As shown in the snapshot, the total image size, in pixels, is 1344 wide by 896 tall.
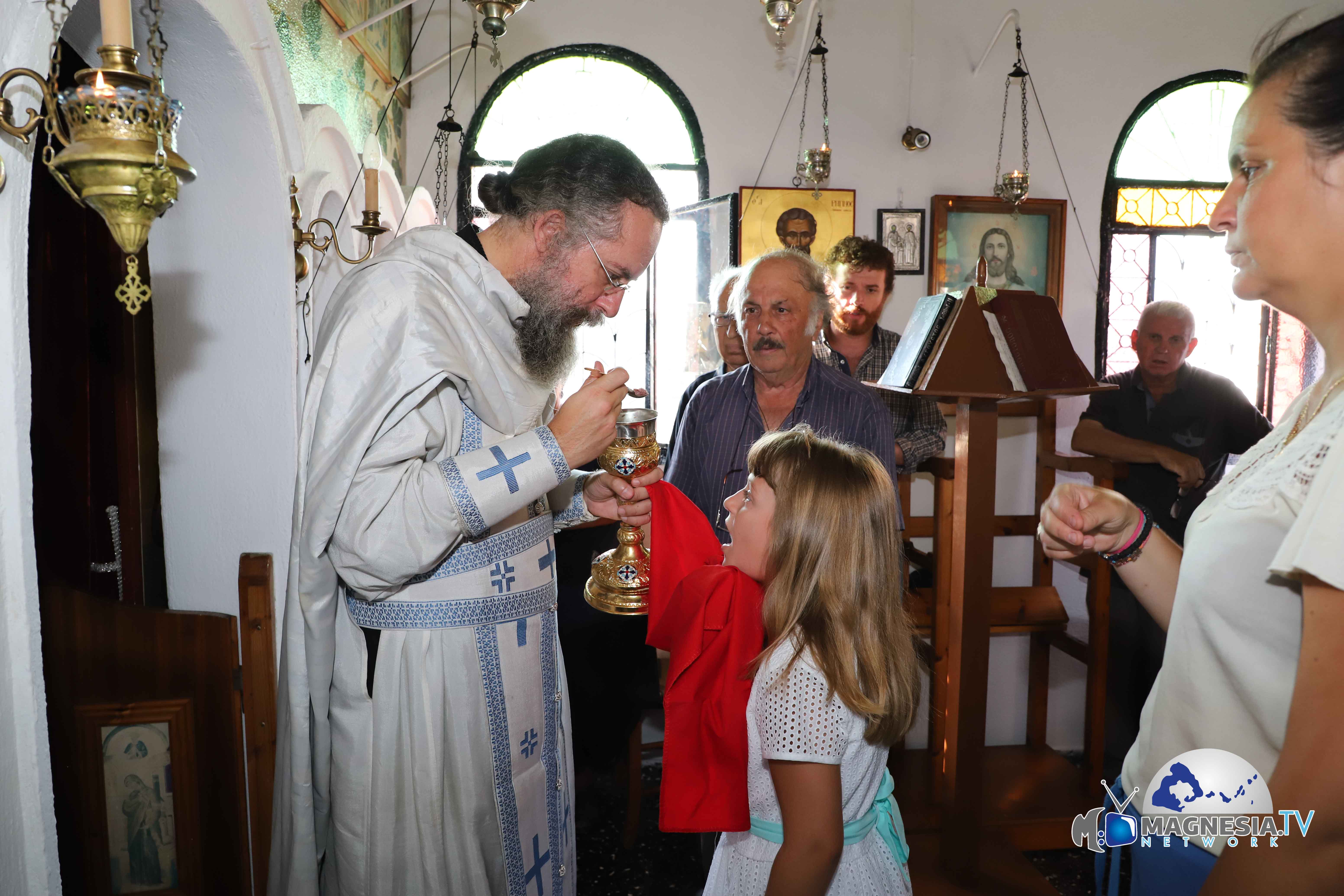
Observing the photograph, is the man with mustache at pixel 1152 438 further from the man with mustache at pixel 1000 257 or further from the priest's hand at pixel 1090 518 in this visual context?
the priest's hand at pixel 1090 518

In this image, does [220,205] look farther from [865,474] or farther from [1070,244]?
[1070,244]

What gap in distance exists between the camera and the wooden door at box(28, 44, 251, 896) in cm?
192

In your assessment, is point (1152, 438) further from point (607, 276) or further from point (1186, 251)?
point (607, 276)

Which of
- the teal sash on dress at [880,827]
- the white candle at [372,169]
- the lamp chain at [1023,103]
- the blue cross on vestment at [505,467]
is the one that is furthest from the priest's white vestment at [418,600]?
the lamp chain at [1023,103]

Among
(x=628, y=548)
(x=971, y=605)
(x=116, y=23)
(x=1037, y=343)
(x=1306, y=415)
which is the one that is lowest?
(x=971, y=605)

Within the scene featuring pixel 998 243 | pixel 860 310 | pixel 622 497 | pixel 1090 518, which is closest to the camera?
pixel 1090 518

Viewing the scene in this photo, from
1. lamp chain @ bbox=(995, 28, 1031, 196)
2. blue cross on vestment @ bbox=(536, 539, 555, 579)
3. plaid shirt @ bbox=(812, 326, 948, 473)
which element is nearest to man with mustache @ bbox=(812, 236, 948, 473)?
plaid shirt @ bbox=(812, 326, 948, 473)

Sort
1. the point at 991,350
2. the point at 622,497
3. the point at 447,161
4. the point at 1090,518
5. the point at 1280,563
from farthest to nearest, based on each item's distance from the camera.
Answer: the point at 447,161, the point at 991,350, the point at 622,497, the point at 1090,518, the point at 1280,563

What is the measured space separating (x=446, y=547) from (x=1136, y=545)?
123 centimetres

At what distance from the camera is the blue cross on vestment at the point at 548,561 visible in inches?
76.6

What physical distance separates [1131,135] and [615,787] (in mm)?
5132

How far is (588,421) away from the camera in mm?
1704

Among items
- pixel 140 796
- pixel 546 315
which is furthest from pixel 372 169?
pixel 140 796

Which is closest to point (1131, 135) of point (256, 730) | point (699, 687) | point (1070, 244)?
point (1070, 244)
